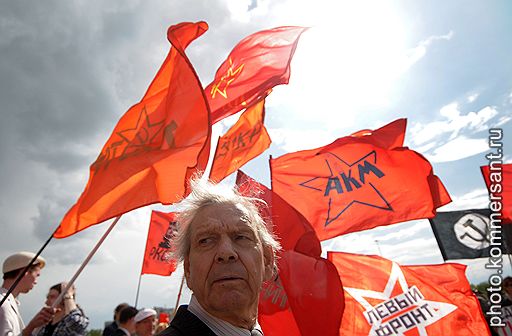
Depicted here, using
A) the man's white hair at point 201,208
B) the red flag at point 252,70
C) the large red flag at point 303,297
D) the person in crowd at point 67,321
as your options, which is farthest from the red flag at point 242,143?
the man's white hair at point 201,208

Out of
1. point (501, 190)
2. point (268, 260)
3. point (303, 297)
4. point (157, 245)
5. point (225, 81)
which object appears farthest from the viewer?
point (157, 245)

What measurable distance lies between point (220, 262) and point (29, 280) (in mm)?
2832

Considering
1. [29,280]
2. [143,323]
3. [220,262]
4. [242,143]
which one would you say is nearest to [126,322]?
[143,323]

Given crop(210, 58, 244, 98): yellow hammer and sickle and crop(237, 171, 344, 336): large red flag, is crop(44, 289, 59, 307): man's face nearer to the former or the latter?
crop(237, 171, 344, 336): large red flag

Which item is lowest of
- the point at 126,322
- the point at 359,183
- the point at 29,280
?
the point at 126,322

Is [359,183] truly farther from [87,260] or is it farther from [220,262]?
[220,262]

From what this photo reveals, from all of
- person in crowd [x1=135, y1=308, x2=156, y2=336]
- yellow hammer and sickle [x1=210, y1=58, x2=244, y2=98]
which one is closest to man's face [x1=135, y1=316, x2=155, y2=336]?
person in crowd [x1=135, y1=308, x2=156, y2=336]

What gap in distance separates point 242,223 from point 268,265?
364mm

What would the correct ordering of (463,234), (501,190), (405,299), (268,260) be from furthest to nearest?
(501,190) < (463,234) < (405,299) < (268,260)

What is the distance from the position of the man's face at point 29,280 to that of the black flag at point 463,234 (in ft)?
19.4

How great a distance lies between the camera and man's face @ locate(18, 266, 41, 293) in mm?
3637

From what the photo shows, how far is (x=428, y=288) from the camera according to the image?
4906mm

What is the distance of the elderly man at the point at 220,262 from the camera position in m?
1.68

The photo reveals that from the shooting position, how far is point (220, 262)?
70.4 inches
